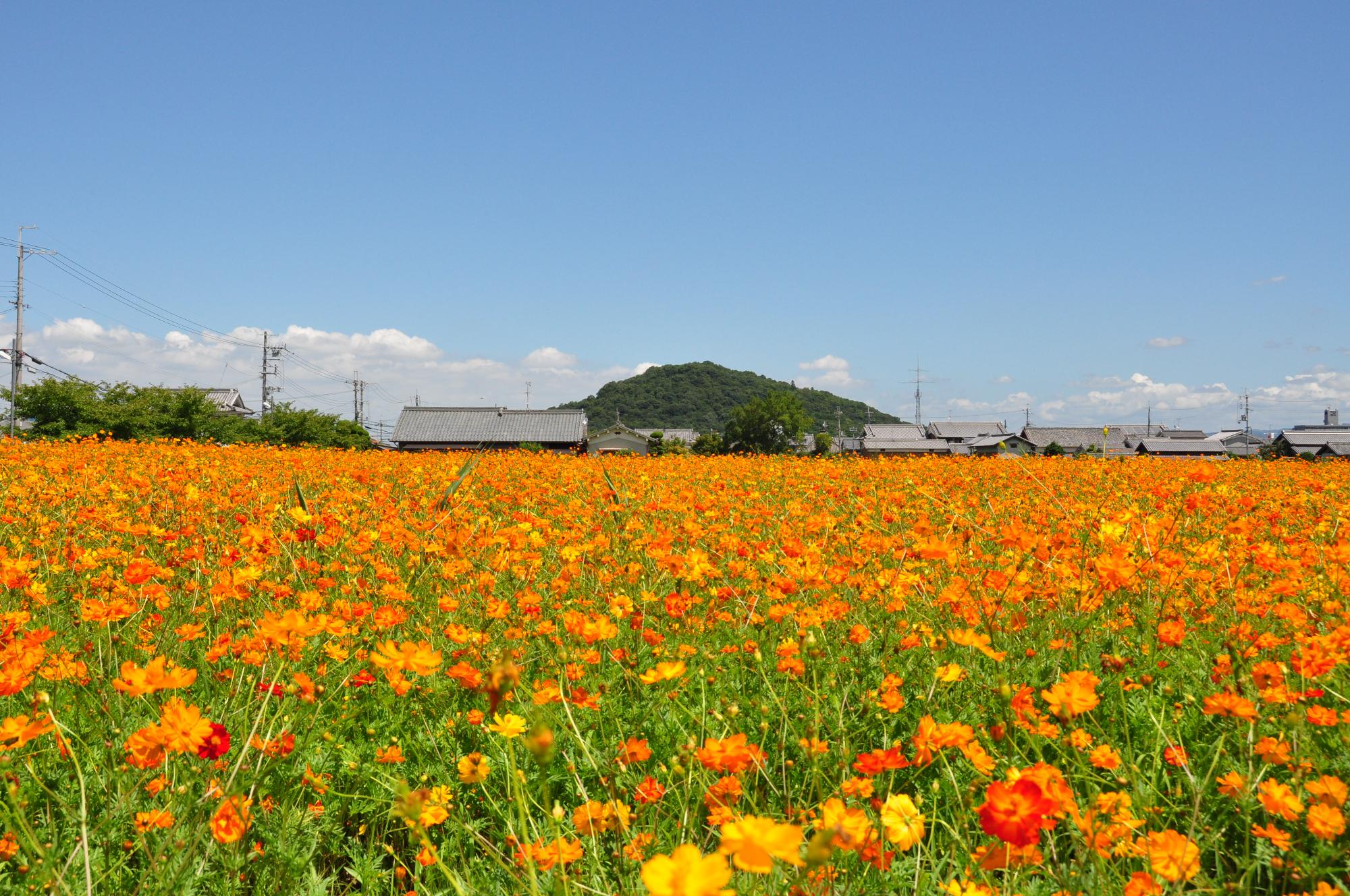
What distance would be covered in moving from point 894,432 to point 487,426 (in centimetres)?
3722

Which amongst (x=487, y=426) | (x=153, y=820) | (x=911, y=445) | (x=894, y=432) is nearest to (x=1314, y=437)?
(x=911, y=445)

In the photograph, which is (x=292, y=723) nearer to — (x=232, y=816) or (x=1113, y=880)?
(x=232, y=816)

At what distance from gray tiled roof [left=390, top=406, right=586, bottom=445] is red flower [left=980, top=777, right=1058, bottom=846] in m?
34.7

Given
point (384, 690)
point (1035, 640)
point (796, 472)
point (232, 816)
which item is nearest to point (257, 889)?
point (232, 816)

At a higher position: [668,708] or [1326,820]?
[1326,820]

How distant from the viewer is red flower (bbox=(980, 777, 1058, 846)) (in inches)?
31.7

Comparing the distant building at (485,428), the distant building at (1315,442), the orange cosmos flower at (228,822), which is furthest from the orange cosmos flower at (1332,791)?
the distant building at (1315,442)

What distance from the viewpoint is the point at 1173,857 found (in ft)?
3.24

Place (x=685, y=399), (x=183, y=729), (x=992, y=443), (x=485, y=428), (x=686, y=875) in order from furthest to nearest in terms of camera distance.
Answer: (x=685, y=399) < (x=992, y=443) < (x=485, y=428) < (x=183, y=729) < (x=686, y=875)

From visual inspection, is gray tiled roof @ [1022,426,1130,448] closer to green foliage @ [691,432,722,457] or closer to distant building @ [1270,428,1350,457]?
distant building @ [1270,428,1350,457]

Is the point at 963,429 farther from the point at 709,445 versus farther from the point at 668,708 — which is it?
the point at 668,708

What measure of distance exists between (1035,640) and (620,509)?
1.98 metres

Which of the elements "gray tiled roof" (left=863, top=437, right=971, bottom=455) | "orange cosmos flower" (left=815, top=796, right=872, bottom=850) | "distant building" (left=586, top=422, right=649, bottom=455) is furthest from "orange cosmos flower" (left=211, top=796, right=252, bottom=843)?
"gray tiled roof" (left=863, top=437, right=971, bottom=455)

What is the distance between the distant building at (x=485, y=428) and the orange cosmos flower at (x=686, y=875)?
34.4m
